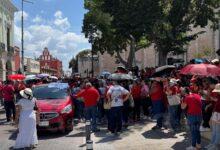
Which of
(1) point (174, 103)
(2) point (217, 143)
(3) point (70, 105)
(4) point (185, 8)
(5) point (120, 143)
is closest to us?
(2) point (217, 143)

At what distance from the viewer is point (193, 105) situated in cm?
1234

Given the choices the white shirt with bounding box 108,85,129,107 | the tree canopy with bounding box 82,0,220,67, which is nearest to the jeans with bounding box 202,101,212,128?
the white shirt with bounding box 108,85,129,107

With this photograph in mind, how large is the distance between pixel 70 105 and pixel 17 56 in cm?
4981

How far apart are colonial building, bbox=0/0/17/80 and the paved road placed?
1494 inches

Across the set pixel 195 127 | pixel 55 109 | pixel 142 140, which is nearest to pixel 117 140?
pixel 142 140

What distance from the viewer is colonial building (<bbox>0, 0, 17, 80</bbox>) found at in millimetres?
54219

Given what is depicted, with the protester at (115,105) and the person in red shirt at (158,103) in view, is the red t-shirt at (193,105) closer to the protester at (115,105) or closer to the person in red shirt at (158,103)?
the protester at (115,105)

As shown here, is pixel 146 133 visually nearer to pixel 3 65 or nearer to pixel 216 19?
pixel 216 19

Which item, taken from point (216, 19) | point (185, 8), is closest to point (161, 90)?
point (185, 8)

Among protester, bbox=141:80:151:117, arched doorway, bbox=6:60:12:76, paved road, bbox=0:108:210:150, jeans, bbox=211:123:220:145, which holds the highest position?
arched doorway, bbox=6:60:12:76

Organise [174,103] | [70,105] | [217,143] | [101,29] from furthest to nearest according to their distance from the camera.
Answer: [101,29], [70,105], [174,103], [217,143]

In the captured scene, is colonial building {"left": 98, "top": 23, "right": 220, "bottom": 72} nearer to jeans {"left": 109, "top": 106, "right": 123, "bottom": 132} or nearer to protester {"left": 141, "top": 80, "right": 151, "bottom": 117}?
protester {"left": 141, "top": 80, "right": 151, "bottom": 117}

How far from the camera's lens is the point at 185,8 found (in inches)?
965

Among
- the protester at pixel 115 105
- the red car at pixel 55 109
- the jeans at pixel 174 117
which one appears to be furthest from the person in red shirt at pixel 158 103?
the red car at pixel 55 109
